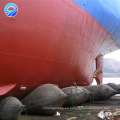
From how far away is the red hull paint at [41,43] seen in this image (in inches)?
205

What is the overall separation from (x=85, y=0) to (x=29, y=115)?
14.6 feet

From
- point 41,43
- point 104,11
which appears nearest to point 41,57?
point 41,43

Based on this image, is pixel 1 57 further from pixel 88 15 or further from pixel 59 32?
pixel 88 15

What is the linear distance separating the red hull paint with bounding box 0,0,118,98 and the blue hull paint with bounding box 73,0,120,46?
34 cm

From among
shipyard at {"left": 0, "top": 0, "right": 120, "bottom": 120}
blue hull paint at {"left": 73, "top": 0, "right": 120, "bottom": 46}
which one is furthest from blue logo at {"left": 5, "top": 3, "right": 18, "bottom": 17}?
blue hull paint at {"left": 73, "top": 0, "right": 120, "bottom": 46}

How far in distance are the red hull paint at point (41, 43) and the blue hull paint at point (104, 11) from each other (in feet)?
1.11

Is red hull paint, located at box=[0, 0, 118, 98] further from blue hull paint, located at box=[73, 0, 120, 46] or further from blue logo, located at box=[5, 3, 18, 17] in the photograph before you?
blue hull paint, located at box=[73, 0, 120, 46]

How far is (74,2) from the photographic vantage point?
6.89 meters

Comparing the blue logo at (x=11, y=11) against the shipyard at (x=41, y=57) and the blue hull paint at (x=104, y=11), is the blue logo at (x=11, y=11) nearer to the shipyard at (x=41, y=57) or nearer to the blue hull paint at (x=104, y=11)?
the shipyard at (x=41, y=57)

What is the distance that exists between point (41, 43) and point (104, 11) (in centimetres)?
423

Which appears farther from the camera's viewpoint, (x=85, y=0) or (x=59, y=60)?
(x=85, y=0)

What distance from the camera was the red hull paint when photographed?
521cm

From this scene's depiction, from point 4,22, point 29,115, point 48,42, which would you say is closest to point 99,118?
point 29,115

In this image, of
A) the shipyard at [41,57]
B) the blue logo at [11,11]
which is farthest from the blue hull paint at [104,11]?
the blue logo at [11,11]
